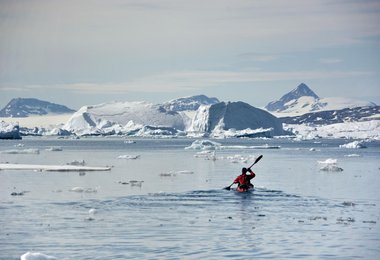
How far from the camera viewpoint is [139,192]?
3706 centimetres

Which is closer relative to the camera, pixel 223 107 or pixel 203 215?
pixel 203 215

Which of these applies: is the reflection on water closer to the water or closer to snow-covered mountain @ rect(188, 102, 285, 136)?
the water

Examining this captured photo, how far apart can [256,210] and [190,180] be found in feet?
54.8

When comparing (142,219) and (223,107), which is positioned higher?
(223,107)

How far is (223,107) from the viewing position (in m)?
170

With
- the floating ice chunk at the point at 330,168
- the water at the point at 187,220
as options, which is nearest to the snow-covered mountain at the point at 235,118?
the floating ice chunk at the point at 330,168

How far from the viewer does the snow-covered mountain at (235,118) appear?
16975 cm

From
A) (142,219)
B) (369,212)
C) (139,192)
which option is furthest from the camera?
(139,192)

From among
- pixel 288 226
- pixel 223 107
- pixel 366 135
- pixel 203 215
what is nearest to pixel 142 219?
pixel 203 215

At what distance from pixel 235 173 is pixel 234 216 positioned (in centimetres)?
2670

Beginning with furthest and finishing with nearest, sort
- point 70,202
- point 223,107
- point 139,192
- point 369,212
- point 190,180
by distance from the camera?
point 223,107 < point 190,180 < point 139,192 < point 70,202 < point 369,212

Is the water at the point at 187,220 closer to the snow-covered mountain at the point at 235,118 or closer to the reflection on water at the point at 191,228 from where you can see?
the reflection on water at the point at 191,228

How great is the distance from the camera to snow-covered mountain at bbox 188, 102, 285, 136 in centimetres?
16975

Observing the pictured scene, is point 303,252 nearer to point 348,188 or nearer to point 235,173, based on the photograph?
point 348,188
